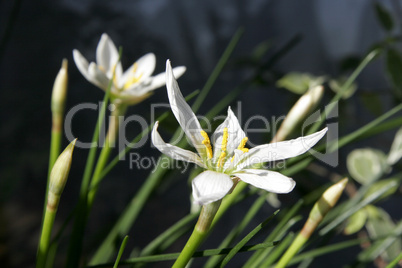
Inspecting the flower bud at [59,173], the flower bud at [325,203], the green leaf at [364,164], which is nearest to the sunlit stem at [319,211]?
the flower bud at [325,203]

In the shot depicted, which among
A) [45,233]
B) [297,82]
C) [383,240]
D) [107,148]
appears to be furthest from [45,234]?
[297,82]

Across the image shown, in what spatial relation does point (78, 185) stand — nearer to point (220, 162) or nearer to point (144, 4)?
point (144, 4)

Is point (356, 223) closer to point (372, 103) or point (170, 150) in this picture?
point (372, 103)

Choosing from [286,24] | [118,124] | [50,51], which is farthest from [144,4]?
[118,124]

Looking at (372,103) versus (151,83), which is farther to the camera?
(372,103)

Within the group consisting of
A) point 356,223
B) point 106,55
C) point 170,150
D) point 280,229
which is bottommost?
point 356,223

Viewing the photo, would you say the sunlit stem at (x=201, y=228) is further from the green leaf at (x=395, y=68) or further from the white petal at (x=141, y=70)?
the green leaf at (x=395, y=68)

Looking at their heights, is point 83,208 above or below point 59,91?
below

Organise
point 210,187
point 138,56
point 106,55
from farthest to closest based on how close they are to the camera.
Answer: point 138,56, point 106,55, point 210,187

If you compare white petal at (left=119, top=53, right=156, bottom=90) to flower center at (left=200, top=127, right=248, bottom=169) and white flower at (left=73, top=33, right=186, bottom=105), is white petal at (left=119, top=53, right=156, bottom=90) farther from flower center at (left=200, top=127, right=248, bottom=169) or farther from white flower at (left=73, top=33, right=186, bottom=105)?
flower center at (left=200, top=127, right=248, bottom=169)
